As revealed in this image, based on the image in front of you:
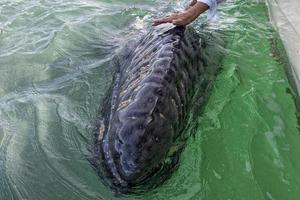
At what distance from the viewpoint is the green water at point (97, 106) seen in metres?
4.03

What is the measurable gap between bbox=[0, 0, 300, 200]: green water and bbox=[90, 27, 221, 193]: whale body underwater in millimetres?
119

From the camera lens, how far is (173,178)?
13.2ft

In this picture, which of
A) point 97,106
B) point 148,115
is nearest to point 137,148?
point 148,115

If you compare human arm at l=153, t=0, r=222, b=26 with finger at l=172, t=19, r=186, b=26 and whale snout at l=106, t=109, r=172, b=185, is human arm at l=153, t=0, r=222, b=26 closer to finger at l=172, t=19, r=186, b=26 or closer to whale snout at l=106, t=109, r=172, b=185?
finger at l=172, t=19, r=186, b=26

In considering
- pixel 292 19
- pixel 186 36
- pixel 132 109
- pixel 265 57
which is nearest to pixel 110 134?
pixel 132 109

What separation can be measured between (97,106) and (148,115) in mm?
996

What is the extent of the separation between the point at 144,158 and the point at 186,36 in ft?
6.39

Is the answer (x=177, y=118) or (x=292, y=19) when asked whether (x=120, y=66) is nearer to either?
(x=177, y=118)

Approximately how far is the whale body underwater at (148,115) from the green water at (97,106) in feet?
0.39

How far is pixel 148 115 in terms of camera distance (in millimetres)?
3912

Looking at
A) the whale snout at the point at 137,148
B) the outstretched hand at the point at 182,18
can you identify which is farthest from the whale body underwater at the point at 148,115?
the outstretched hand at the point at 182,18

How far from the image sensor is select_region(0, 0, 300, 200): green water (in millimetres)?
4031

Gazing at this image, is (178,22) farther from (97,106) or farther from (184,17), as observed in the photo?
(97,106)

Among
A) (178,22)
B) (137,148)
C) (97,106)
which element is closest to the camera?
(137,148)
